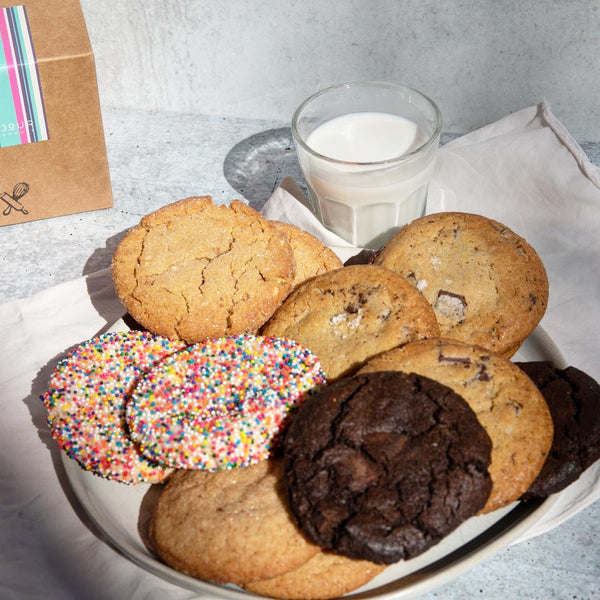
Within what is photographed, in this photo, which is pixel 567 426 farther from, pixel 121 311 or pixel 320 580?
pixel 121 311

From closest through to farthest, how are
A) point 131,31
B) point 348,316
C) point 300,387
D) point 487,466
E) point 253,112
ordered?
point 487,466, point 300,387, point 348,316, point 131,31, point 253,112

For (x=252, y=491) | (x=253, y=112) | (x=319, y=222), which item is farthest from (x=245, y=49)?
(x=252, y=491)

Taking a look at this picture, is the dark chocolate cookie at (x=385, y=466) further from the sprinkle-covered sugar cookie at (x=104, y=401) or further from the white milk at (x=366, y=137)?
the white milk at (x=366, y=137)

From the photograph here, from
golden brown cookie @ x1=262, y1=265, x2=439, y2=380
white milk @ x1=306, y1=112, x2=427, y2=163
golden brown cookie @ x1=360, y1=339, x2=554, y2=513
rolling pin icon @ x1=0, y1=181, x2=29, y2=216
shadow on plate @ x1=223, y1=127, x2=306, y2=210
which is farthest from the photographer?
shadow on plate @ x1=223, y1=127, x2=306, y2=210

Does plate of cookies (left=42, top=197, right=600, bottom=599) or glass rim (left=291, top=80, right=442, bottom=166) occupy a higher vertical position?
glass rim (left=291, top=80, right=442, bottom=166)

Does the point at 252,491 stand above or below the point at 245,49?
below

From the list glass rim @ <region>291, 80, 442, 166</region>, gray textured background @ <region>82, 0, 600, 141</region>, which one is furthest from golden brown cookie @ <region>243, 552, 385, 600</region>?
gray textured background @ <region>82, 0, 600, 141</region>

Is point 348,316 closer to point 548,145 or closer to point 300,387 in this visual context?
point 300,387

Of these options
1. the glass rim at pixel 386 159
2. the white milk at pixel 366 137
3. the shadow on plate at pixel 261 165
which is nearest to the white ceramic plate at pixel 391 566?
the glass rim at pixel 386 159

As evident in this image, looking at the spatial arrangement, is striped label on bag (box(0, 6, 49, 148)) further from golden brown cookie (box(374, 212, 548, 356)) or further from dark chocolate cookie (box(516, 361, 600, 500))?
A: dark chocolate cookie (box(516, 361, 600, 500))
